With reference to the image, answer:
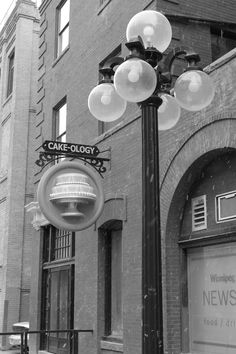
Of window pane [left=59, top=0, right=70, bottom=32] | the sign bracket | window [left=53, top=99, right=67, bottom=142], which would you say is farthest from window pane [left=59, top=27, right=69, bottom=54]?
the sign bracket

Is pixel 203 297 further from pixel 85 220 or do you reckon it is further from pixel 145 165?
pixel 145 165

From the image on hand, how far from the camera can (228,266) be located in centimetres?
830

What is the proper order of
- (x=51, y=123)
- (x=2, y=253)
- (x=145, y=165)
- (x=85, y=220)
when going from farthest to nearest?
(x=2, y=253) → (x=51, y=123) → (x=85, y=220) → (x=145, y=165)

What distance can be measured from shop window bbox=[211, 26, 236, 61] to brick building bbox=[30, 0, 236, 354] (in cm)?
3

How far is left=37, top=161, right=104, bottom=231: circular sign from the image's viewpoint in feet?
25.1

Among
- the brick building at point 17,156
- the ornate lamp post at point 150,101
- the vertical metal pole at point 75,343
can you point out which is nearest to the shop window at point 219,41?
the ornate lamp post at point 150,101

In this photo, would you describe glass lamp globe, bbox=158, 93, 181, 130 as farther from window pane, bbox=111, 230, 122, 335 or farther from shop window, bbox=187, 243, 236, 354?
window pane, bbox=111, 230, 122, 335

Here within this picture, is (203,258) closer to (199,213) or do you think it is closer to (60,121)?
(199,213)

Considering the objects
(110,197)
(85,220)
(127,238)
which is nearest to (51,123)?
(110,197)

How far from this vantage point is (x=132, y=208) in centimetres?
1055

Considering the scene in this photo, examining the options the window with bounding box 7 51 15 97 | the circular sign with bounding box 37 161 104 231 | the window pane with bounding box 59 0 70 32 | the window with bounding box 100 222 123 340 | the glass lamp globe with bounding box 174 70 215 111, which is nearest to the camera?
the glass lamp globe with bounding box 174 70 215 111

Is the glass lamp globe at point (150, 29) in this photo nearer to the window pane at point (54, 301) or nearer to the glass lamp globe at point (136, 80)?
the glass lamp globe at point (136, 80)

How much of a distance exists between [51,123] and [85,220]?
8.20m

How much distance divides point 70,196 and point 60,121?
8.03m
